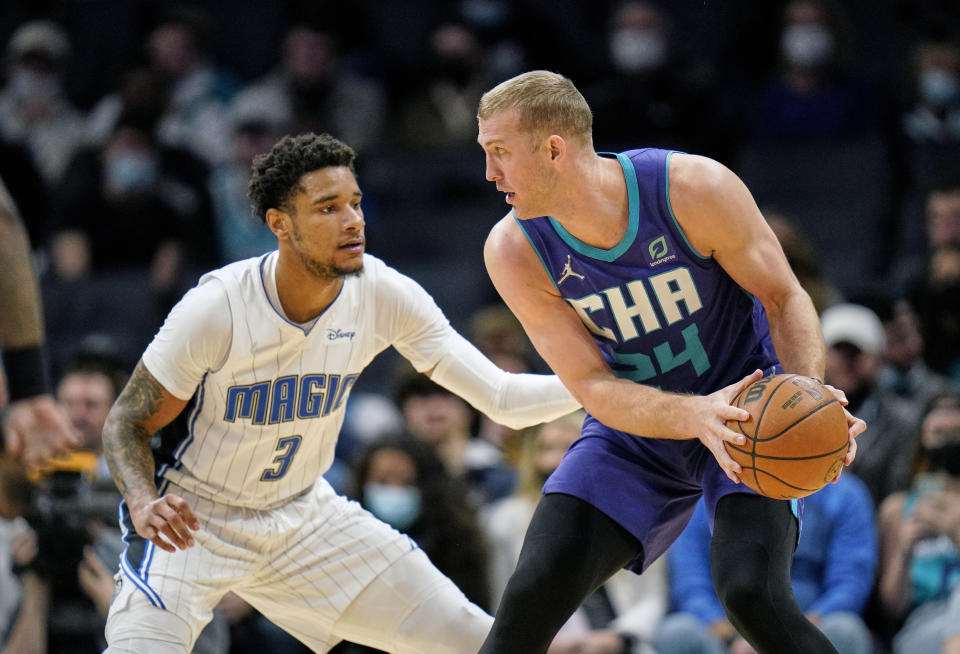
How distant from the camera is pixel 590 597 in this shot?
21.5ft

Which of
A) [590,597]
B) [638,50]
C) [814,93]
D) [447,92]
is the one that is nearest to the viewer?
[590,597]

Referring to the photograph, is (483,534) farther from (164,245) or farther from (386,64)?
(386,64)

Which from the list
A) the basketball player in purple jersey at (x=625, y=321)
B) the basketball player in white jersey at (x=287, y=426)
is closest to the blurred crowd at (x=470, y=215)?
the basketball player in white jersey at (x=287, y=426)

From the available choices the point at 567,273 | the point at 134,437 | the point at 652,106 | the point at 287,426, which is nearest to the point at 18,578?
the point at 134,437

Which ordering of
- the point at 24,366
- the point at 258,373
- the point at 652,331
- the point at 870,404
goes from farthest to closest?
the point at 870,404
the point at 258,373
the point at 652,331
the point at 24,366

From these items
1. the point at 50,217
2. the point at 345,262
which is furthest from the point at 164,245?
the point at 345,262

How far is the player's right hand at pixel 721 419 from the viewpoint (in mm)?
3949

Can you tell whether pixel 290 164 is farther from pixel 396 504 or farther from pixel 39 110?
pixel 39 110

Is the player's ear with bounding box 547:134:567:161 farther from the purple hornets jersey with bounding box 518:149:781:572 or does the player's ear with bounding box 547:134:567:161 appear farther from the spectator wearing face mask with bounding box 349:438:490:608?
the spectator wearing face mask with bounding box 349:438:490:608

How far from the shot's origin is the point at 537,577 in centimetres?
421

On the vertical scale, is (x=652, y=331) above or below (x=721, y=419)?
above

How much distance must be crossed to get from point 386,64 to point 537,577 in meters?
7.76

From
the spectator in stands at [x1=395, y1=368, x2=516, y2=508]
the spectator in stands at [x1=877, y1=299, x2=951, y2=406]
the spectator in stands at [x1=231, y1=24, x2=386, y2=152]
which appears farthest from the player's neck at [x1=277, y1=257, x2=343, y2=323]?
the spectator in stands at [x1=231, y1=24, x2=386, y2=152]

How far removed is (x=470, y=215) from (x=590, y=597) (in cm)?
432
